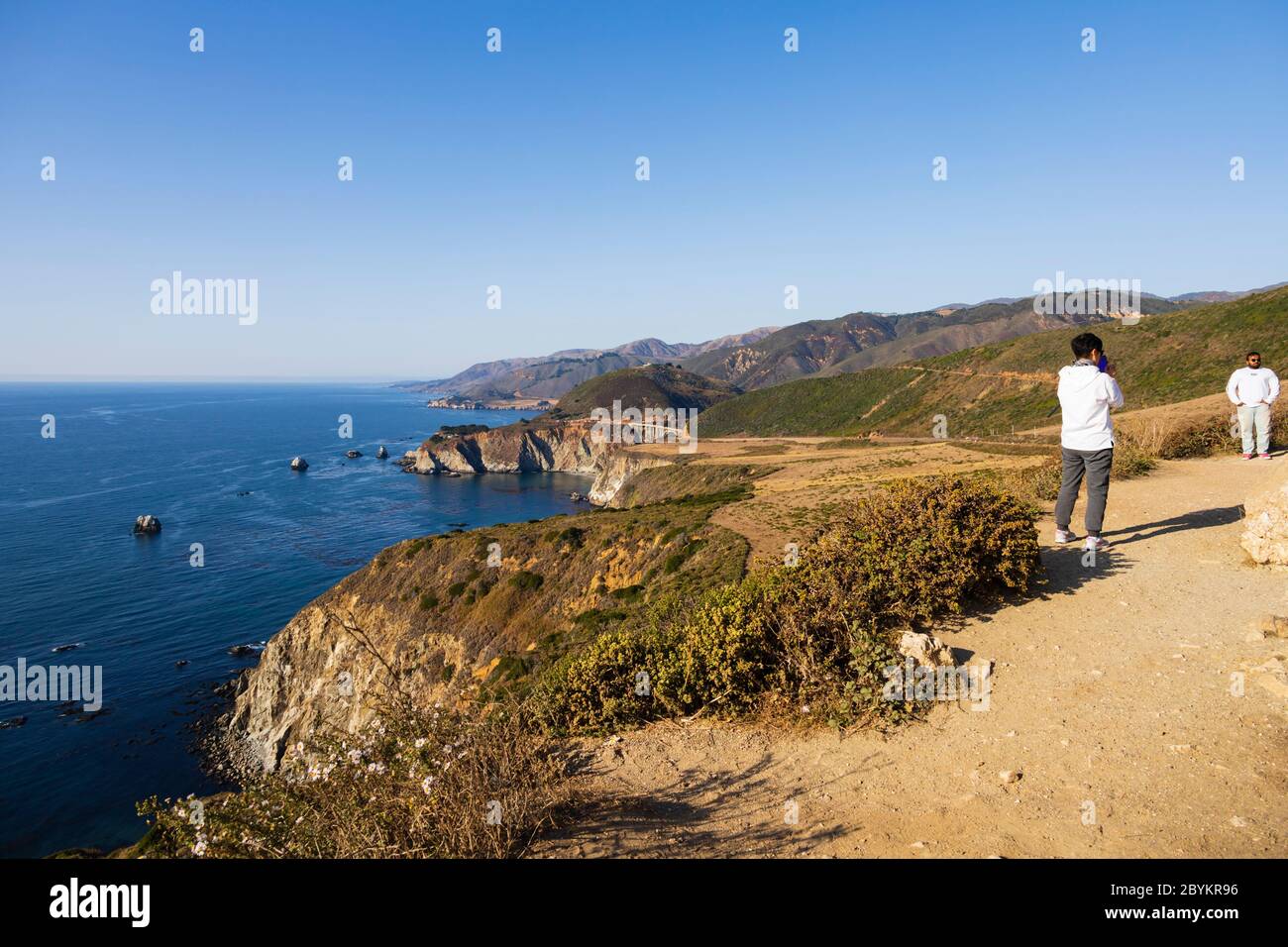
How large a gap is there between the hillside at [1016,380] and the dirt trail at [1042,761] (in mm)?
63842

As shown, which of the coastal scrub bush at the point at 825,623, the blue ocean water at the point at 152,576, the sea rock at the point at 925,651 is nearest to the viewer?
the sea rock at the point at 925,651

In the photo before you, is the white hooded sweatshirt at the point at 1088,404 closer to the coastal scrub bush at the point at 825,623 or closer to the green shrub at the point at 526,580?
the coastal scrub bush at the point at 825,623

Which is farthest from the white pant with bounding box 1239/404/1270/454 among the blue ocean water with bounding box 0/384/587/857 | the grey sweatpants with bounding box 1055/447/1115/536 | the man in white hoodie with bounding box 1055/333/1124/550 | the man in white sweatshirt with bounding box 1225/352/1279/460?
the blue ocean water with bounding box 0/384/587/857

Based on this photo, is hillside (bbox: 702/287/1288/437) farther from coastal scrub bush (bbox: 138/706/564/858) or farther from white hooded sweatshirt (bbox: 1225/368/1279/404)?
coastal scrub bush (bbox: 138/706/564/858)

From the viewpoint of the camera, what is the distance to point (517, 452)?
142 m

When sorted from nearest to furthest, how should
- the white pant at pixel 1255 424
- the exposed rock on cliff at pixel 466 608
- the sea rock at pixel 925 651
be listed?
the sea rock at pixel 925 651 < the white pant at pixel 1255 424 < the exposed rock on cliff at pixel 466 608

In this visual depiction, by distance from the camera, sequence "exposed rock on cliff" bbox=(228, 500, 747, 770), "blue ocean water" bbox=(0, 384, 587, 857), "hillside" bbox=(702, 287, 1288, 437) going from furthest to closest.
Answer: "hillside" bbox=(702, 287, 1288, 437) → "blue ocean water" bbox=(0, 384, 587, 857) → "exposed rock on cliff" bbox=(228, 500, 747, 770)

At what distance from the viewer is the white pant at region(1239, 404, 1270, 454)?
15336mm

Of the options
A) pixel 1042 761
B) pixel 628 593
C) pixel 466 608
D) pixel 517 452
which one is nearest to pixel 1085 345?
pixel 1042 761

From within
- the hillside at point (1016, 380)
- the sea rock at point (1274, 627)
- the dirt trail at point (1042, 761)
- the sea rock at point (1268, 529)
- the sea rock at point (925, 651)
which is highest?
the hillside at point (1016, 380)

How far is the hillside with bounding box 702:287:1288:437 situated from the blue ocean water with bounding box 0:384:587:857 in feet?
168

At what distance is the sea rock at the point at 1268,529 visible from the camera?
29.4 feet

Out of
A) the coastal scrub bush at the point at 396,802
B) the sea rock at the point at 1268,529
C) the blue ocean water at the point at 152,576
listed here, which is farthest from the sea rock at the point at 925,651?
the blue ocean water at the point at 152,576
